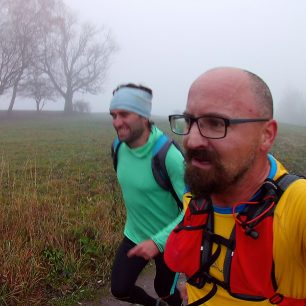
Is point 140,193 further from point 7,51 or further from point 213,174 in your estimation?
point 7,51

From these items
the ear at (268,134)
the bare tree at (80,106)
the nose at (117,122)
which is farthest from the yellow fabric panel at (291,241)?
the bare tree at (80,106)

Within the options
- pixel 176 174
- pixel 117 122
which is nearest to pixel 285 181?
pixel 176 174

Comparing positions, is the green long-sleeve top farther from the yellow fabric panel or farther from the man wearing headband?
the yellow fabric panel

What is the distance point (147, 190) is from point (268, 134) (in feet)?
5.16

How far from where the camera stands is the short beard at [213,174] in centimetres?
154

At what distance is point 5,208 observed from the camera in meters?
4.97

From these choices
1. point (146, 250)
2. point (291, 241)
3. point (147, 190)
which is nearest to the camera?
point (291, 241)

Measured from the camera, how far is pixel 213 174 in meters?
1.55

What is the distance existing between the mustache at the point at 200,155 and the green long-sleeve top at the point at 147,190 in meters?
1.28

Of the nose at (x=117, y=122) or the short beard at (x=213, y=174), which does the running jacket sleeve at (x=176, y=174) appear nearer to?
the nose at (x=117, y=122)

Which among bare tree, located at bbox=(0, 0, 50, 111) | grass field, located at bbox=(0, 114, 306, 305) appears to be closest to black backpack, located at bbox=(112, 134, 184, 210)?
grass field, located at bbox=(0, 114, 306, 305)

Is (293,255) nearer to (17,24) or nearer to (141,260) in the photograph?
(141,260)

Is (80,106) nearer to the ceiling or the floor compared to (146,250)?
nearer to the ceiling

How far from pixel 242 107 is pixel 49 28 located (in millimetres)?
44193
